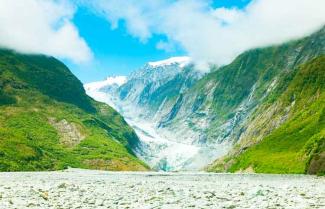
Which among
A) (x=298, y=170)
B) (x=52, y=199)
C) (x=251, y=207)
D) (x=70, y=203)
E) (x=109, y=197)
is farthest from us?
(x=298, y=170)

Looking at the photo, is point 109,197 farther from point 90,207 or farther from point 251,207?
point 251,207

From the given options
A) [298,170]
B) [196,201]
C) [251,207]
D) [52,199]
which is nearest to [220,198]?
[196,201]

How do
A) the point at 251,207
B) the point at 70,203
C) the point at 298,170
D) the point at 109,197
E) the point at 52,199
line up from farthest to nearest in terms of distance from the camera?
the point at 298,170 → the point at 109,197 → the point at 52,199 → the point at 70,203 → the point at 251,207

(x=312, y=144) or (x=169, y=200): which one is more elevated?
(x=312, y=144)

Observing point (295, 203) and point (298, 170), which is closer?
point (295, 203)

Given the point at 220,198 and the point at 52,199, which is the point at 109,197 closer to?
the point at 52,199

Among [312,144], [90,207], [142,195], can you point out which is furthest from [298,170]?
[90,207]

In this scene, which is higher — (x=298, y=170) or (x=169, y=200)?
(x=298, y=170)

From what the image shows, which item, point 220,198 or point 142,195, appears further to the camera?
point 142,195
